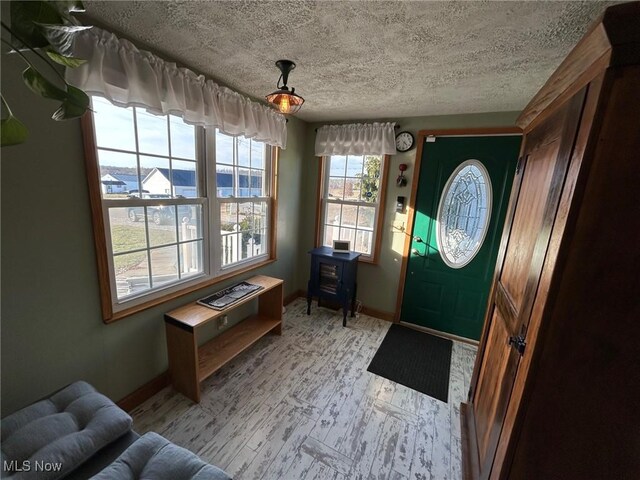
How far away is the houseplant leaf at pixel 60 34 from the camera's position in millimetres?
581

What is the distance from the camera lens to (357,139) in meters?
2.88

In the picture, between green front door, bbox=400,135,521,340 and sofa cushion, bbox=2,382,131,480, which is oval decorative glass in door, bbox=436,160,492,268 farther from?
sofa cushion, bbox=2,382,131,480

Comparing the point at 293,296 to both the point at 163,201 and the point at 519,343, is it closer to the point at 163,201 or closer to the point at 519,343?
the point at 163,201

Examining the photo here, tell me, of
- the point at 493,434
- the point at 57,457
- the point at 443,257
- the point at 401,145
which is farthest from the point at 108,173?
the point at 443,257

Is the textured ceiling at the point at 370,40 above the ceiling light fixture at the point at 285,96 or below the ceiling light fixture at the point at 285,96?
above

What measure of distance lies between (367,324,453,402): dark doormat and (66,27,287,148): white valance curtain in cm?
238

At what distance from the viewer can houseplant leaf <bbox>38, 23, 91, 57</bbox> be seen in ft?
1.91

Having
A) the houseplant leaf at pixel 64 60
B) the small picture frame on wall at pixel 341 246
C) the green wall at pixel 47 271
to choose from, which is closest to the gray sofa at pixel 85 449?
the green wall at pixel 47 271

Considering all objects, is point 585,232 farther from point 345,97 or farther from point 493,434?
point 345,97

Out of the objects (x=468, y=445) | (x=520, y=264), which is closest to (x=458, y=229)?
(x=520, y=264)

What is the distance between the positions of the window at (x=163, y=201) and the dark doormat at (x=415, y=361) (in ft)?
5.42

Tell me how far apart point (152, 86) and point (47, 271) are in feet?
3.76

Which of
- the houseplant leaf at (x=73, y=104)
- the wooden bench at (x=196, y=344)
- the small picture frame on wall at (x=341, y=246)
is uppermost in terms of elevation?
the houseplant leaf at (x=73, y=104)

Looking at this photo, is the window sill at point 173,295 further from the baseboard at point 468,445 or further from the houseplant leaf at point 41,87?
the baseboard at point 468,445
